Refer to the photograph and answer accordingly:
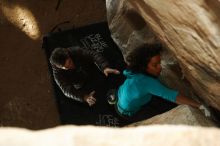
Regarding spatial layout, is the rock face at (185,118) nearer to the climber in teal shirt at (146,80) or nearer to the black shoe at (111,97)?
the climber in teal shirt at (146,80)

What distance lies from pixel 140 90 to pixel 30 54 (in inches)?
101

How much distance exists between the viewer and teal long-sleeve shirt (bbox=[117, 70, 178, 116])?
3.60 metres

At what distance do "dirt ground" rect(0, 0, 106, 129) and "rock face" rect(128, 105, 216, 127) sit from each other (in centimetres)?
211

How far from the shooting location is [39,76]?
18.5 ft

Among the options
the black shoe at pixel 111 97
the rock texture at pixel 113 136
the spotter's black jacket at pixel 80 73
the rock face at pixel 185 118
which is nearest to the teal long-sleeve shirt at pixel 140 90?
the rock face at pixel 185 118

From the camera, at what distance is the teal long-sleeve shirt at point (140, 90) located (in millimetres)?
3598

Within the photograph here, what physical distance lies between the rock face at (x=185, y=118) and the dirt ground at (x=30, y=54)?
211cm

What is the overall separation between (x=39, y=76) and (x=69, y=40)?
0.69m

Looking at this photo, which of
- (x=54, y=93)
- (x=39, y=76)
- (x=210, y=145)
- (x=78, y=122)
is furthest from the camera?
(x=39, y=76)

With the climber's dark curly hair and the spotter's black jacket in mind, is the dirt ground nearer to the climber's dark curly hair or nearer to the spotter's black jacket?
the spotter's black jacket

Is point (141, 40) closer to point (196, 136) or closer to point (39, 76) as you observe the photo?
point (39, 76)

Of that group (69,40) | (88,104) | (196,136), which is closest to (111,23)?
(69,40)

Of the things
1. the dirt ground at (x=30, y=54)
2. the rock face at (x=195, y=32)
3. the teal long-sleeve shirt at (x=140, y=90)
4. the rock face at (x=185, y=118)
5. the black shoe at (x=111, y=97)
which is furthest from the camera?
the dirt ground at (x=30, y=54)

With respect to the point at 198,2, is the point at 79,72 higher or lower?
lower
